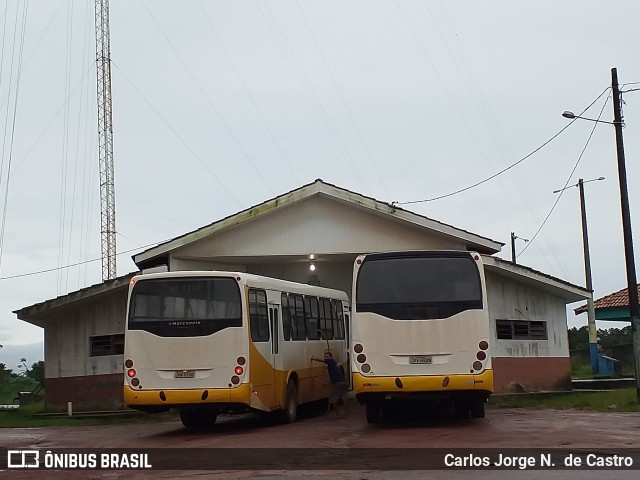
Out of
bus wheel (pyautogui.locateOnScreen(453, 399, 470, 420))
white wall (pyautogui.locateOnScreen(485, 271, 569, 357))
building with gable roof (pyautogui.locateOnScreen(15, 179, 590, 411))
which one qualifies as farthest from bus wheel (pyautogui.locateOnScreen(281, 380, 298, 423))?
white wall (pyautogui.locateOnScreen(485, 271, 569, 357))

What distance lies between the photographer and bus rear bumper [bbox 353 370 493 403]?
52.3ft

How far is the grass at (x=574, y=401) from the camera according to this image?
71.6ft

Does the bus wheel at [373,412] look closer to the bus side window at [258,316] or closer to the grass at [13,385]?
the bus side window at [258,316]

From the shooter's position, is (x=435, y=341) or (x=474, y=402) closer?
(x=435, y=341)

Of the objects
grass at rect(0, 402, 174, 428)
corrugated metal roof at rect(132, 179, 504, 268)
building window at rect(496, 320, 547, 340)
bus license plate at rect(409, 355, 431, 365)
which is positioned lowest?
grass at rect(0, 402, 174, 428)

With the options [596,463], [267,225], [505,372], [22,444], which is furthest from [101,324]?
[596,463]

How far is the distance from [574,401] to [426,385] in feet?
29.8

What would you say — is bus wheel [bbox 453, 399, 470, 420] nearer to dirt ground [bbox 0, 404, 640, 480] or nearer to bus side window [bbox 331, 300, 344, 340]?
dirt ground [bbox 0, 404, 640, 480]

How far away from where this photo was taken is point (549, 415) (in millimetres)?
20172

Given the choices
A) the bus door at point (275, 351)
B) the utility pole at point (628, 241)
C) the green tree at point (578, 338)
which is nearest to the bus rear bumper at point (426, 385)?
the bus door at point (275, 351)

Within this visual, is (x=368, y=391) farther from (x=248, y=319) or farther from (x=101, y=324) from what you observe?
(x=101, y=324)

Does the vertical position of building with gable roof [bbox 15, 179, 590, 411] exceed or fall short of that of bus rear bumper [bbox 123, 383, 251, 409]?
it exceeds it

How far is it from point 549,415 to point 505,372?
22.1 ft

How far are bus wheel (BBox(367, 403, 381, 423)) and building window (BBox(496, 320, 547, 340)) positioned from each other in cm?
991
